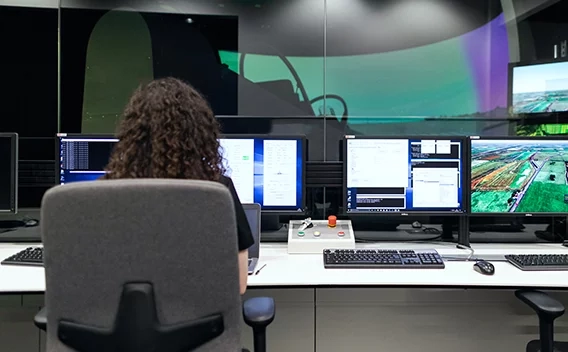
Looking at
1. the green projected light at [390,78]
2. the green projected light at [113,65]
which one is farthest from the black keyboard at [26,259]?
the green projected light at [390,78]

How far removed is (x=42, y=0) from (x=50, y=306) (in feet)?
6.85

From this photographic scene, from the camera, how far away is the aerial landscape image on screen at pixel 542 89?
232 cm

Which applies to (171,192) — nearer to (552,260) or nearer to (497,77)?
(552,260)

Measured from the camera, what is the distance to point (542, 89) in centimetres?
234

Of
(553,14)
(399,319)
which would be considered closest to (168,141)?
(399,319)

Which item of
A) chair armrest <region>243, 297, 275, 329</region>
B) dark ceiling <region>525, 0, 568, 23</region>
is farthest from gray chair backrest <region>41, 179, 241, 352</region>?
dark ceiling <region>525, 0, 568, 23</region>

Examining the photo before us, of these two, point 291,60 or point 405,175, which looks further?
point 291,60

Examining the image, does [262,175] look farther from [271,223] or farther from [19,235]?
[19,235]

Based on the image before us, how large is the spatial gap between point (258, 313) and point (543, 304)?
91 cm

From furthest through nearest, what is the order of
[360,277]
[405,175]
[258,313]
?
1. [405,175]
2. [360,277]
3. [258,313]

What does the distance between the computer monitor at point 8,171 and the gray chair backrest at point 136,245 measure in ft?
4.12

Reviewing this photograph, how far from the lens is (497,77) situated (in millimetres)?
2496

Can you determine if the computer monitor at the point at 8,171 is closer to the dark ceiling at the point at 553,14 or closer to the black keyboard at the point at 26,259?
the black keyboard at the point at 26,259

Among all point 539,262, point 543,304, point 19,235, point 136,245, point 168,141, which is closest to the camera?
point 136,245
